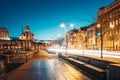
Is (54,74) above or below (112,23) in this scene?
below

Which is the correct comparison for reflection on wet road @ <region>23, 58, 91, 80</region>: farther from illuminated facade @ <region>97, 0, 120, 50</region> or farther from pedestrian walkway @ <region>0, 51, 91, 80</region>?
illuminated facade @ <region>97, 0, 120, 50</region>

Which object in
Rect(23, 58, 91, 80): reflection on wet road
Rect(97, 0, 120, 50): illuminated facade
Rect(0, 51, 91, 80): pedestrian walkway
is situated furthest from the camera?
Rect(97, 0, 120, 50): illuminated facade

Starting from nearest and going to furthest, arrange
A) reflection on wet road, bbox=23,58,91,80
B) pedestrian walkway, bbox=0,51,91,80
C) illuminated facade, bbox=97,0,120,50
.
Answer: reflection on wet road, bbox=23,58,91,80
pedestrian walkway, bbox=0,51,91,80
illuminated facade, bbox=97,0,120,50

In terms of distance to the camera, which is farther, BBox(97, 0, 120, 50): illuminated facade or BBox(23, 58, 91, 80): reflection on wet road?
BBox(97, 0, 120, 50): illuminated facade

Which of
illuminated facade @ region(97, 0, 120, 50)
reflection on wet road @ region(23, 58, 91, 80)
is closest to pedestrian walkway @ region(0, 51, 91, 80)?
reflection on wet road @ region(23, 58, 91, 80)

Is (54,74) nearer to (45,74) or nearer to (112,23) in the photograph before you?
(45,74)

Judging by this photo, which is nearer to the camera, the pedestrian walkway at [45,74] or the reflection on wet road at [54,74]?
the reflection on wet road at [54,74]

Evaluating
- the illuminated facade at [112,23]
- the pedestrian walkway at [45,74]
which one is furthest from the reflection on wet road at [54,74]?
the illuminated facade at [112,23]

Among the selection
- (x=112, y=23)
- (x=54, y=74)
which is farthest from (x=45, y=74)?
(x=112, y=23)

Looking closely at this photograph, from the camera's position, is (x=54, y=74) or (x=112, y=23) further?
(x=112, y=23)

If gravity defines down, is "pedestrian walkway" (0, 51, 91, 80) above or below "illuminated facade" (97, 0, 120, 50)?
below

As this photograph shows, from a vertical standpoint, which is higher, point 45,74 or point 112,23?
point 112,23

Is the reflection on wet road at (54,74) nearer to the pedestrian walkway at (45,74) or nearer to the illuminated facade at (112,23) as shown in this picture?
the pedestrian walkway at (45,74)

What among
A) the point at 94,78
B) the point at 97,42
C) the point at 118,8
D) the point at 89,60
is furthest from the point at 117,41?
the point at 94,78
